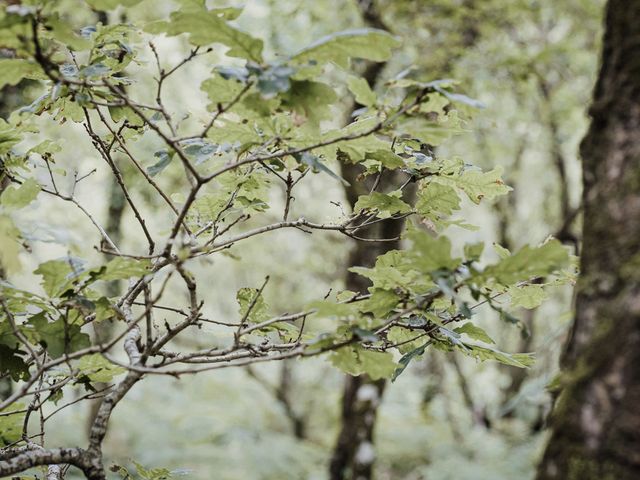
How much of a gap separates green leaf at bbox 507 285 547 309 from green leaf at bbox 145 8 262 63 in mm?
766

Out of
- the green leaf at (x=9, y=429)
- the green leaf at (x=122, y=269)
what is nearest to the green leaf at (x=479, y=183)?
the green leaf at (x=122, y=269)

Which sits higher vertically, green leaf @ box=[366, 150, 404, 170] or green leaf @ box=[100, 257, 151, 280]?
green leaf @ box=[366, 150, 404, 170]

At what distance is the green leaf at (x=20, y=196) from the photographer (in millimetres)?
978

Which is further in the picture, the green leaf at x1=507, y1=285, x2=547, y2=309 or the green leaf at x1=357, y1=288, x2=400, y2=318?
the green leaf at x1=507, y1=285, x2=547, y2=309

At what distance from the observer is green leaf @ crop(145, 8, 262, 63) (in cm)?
86

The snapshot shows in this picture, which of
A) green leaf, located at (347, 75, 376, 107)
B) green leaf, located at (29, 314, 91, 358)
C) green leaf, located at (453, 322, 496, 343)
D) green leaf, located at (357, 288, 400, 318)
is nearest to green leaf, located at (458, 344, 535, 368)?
green leaf, located at (453, 322, 496, 343)

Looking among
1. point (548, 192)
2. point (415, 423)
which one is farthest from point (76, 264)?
point (548, 192)

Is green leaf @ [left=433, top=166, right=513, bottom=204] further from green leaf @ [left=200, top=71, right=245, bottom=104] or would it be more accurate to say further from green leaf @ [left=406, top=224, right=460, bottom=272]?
green leaf @ [left=200, top=71, right=245, bottom=104]

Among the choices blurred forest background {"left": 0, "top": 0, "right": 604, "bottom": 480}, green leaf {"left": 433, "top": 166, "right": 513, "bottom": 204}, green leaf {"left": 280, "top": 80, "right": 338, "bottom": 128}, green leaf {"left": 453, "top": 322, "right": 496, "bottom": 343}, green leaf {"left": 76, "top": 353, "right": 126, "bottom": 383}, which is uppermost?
green leaf {"left": 280, "top": 80, "right": 338, "bottom": 128}

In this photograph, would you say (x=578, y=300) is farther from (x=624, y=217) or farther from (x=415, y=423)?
(x=415, y=423)

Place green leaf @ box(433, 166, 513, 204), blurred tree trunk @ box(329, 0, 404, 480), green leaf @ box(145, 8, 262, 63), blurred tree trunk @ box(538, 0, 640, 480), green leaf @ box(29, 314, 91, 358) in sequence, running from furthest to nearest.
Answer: blurred tree trunk @ box(329, 0, 404, 480)
green leaf @ box(433, 166, 513, 204)
green leaf @ box(29, 314, 91, 358)
green leaf @ box(145, 8, 262, 63)
blurred tree trunk @ box(538, 0, 640, 480)

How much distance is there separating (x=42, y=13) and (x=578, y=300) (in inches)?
38.8

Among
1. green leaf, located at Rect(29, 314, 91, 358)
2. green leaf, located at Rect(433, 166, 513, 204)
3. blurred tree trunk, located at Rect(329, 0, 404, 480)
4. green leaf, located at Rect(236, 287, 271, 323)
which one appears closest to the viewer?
green leaf, located at Rect(29, 314, 91, 358)

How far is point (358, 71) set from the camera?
15.7 feet
